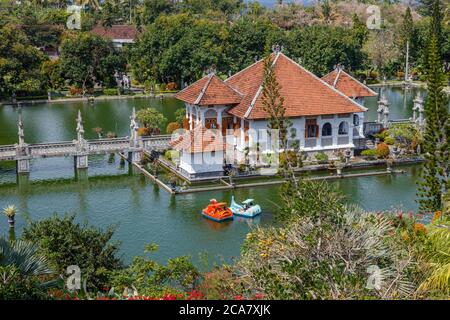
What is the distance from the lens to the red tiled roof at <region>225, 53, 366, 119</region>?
31.4 metres

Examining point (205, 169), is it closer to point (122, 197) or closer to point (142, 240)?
point (122, 197)

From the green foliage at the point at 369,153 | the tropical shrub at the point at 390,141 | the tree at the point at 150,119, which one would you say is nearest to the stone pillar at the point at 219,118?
the tree at the point at 150,119

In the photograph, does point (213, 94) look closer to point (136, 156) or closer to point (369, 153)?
point (136, 156)

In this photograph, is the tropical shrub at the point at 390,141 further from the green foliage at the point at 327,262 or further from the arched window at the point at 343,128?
the green foliage at the point at 327,262

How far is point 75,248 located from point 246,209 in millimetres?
9906

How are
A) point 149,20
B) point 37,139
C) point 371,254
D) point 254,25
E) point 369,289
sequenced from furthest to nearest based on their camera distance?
point 149,20, point 254,25, point 37,139, point 371,254, point 369,289

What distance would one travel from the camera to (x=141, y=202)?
2691cm

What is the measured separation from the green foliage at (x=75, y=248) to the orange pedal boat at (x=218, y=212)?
7968mm

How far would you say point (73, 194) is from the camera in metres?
28.2

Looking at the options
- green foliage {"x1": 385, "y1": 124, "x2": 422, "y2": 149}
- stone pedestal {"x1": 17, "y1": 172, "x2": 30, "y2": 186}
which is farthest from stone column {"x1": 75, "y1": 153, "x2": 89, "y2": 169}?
green foliage {"x1": 385, "y1": 124, "x2": 422, "y2": 149}

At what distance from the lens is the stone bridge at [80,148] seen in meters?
30.9

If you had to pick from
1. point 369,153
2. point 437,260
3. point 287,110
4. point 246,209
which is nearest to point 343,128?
point 369,153
